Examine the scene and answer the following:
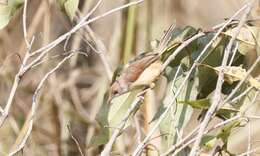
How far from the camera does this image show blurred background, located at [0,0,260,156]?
6.19 feet

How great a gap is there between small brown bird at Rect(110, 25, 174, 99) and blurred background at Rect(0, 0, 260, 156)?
38 centimetres

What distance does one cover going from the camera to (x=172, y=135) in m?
1.00

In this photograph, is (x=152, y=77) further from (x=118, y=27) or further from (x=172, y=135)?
(x=118, y=27)

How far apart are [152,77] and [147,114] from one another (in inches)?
14.0

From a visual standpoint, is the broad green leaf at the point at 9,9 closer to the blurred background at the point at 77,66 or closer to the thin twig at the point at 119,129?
the thin twig at the point at 119,129

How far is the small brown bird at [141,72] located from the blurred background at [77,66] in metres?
0.38

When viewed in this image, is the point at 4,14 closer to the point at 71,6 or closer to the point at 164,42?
the point at 71,6

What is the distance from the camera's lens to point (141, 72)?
0.97 metres

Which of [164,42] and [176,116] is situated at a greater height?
[164,42]

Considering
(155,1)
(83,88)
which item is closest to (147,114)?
(155,1)

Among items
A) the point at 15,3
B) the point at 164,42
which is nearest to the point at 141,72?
the point at 164,42

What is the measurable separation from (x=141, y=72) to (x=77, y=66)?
1714mm

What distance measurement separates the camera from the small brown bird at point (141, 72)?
0.96 meters

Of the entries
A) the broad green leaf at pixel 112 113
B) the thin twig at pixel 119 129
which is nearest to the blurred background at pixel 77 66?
the broad green leaf at pixel 112 113
